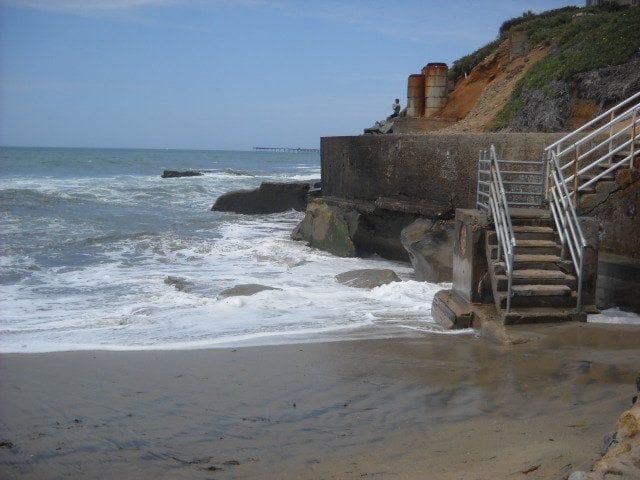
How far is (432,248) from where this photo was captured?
36.0ft

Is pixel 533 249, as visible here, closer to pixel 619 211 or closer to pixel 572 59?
pixel 619 211

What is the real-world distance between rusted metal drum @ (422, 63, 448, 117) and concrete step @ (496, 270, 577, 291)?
13.1m

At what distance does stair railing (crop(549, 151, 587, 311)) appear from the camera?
7129 mm

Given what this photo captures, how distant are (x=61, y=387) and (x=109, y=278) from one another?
18.6ft

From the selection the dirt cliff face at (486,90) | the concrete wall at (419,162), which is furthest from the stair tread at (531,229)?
the dirt cliff face at (486,90)

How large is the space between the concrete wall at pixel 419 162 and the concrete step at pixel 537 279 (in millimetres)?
2971

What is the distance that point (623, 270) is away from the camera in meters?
7.89

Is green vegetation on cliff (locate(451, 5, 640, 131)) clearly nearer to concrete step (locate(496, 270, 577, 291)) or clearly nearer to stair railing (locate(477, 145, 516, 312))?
stair railing (locate(477, 145, 516, 312))

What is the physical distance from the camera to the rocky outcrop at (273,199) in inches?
882

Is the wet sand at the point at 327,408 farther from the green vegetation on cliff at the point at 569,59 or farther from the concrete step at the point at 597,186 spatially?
the green vegetation on cliff at the point at 569,59

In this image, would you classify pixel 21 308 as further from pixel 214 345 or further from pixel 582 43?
pixel 582 43

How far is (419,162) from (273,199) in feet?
35.4

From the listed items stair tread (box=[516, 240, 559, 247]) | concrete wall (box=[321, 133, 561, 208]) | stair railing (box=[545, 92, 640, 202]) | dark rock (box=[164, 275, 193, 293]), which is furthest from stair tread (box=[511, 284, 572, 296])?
dark rock (box=[164, 275, 193, 293])

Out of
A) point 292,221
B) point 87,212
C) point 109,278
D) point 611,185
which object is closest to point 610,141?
point 611,185
